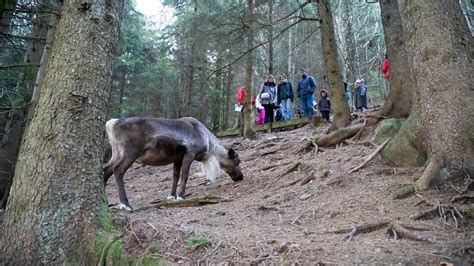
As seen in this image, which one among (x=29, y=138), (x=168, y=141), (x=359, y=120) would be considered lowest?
(x=29, y=138)

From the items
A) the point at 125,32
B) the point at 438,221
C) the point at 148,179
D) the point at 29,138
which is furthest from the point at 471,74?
the point at 125,32

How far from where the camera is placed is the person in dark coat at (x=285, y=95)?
16.2 m

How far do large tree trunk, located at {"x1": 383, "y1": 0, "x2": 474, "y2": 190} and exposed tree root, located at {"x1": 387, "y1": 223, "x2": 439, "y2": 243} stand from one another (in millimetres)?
980

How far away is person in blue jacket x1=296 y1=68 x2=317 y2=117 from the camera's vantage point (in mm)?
15805

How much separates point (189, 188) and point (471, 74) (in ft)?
21.6

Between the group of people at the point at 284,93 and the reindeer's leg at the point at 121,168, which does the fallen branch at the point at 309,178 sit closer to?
the reindeer's leg at the point at 121,168

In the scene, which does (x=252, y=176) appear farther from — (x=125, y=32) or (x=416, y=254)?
(x=125, y=32)

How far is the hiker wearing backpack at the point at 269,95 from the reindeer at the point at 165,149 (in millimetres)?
6537

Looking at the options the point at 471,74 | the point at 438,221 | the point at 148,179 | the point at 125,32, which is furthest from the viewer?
the point at 125,32

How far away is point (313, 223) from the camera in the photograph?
4.46 meters

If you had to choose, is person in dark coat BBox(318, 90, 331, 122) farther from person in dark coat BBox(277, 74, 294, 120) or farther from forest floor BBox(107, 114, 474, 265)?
forest floor BBox(107, 114, 474, 265)

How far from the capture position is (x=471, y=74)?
14.3 feet

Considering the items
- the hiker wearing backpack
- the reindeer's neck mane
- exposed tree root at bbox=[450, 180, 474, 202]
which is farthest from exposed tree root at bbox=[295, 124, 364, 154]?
the hiker wearing backpack

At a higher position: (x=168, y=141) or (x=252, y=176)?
(x=168, y=141)
